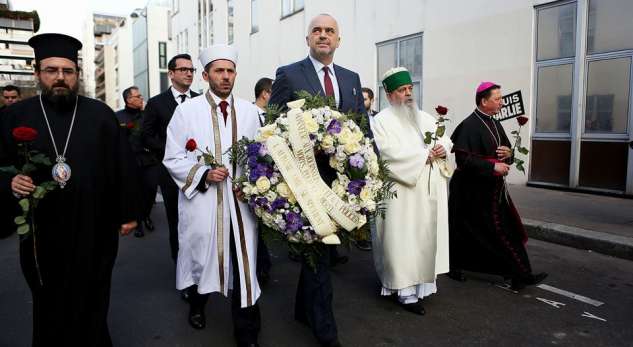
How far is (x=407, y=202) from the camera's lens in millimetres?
4289

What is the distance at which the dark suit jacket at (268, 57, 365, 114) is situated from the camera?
12.2 feet

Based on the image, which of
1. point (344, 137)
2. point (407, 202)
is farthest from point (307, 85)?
point (407, 202)

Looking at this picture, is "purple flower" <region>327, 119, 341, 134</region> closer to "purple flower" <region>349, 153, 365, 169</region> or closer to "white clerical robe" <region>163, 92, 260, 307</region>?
"purple flower" <region>349, 153, 365, 169</region>

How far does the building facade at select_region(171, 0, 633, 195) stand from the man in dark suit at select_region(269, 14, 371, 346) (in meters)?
4.61

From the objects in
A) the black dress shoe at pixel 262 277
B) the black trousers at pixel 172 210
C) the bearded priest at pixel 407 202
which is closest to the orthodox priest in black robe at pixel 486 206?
the bearded priest at pixel 407 202

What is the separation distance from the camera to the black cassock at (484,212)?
15.6 feet

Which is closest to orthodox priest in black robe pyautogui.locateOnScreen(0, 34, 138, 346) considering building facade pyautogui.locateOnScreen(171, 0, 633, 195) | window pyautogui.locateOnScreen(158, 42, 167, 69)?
building facade pyautogui.locateOnScreen(171, 0, 633, 195)

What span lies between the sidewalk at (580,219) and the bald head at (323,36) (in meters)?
4.17

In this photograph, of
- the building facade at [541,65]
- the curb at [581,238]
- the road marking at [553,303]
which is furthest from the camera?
the building facade at [541,65]

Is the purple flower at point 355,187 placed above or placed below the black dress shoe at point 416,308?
above

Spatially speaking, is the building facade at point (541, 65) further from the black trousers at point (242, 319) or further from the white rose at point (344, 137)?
the black trousers at point (242, 319)

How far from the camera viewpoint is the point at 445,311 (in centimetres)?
422

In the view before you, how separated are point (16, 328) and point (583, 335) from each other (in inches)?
165

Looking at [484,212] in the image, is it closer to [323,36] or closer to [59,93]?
[323,36]
